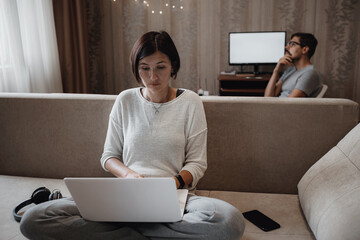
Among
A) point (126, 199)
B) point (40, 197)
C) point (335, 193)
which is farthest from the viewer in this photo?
point (40, 197)

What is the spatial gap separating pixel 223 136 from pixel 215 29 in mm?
2672

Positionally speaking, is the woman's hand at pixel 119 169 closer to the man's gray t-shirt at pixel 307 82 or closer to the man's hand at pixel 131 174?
the man's hand at pixel 131 174

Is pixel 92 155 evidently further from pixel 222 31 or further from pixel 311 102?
pixel 222 31

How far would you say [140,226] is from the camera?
1.12 meters

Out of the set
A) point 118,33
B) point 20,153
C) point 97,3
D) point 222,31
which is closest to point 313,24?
point 222,31

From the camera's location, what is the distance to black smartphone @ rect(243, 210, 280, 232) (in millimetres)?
1240

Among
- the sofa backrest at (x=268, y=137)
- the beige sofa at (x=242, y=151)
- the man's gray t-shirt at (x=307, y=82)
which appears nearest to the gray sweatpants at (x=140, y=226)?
the beige sofa at (x=242, y=151)

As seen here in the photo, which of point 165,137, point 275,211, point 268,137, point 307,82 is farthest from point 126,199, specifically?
point 307,82

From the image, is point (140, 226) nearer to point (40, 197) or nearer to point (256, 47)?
point (40, 197)

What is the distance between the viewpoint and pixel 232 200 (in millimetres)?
1487

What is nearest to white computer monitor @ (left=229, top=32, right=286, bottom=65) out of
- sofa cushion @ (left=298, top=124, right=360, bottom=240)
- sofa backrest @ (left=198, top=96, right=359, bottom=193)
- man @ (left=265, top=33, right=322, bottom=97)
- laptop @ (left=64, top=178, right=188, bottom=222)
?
man @ (left=265, top=33, right=322, bottom=97)

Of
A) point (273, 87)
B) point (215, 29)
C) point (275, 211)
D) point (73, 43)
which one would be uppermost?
point (215, 29)

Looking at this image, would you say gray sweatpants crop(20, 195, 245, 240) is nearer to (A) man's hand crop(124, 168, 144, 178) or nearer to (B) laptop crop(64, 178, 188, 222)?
(B) laptop crop(64, 178, 188, 222)

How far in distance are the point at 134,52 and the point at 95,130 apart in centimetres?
50
